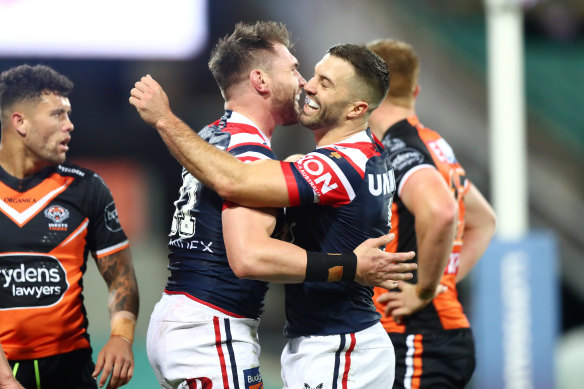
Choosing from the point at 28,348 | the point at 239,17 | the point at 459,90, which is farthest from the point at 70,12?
the point at 28,348

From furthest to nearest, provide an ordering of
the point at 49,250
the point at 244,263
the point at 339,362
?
the point at 49,250
the point at 339,362
the point at 244,263

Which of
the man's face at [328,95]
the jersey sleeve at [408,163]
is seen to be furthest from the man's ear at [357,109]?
the jersey sleeve at [408,163]

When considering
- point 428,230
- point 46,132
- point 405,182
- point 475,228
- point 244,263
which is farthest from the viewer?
point 475,228

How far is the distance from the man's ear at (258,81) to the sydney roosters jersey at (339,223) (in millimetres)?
418

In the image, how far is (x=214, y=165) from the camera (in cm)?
332

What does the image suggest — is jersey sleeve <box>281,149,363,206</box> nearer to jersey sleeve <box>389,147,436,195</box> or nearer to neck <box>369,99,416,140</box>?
jersey sleeve <box>389,147,436,195</box>

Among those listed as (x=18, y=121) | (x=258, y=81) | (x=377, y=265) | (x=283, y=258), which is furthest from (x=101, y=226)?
(x=377, y=265)

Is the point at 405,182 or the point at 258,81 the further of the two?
the point at 405,182

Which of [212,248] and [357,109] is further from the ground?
[357,109]

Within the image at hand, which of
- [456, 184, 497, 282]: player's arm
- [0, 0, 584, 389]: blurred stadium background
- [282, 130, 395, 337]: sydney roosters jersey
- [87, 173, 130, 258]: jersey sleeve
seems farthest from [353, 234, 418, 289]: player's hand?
[0, 0, 584, 389]: blurred stadium background

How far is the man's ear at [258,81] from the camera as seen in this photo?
369cm

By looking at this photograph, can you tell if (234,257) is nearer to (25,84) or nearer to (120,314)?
(120,314)

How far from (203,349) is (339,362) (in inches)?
21.8

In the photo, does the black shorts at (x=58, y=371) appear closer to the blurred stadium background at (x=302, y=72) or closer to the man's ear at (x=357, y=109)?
the man's ear at (x=357, y=109)
